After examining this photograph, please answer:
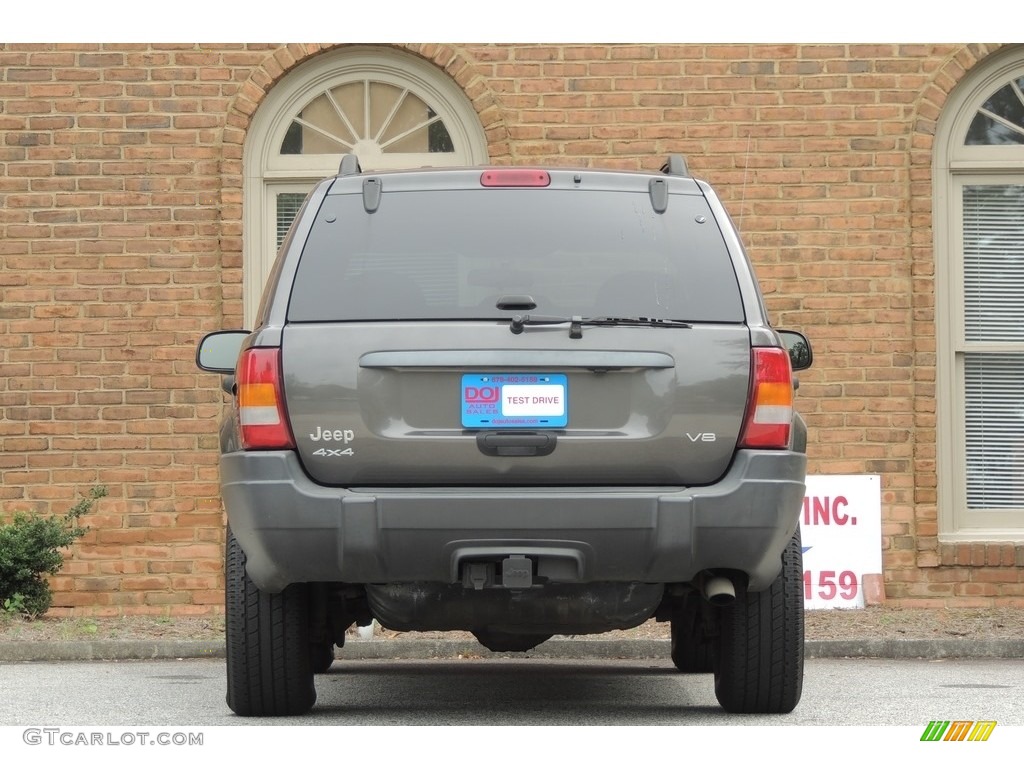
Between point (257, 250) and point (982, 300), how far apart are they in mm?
5170

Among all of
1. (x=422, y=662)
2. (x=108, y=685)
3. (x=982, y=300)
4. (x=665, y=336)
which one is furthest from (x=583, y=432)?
(x=982, y=300)

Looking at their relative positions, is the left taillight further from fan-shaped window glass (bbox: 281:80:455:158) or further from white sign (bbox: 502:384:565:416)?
fan-shaped window glass (bbox: 281:80:455:158)

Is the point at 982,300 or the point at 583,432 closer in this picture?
the point at 583,432

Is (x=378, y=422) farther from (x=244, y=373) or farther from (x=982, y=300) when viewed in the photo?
(x=982, y=300)

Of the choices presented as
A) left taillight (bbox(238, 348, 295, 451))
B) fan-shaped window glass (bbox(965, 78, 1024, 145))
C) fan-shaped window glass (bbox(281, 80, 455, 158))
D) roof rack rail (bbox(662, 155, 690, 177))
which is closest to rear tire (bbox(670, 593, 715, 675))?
roof rack rail (bbox(662, 155, 690, 177))

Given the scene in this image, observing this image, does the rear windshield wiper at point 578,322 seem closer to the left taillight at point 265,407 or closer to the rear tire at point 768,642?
the left taillight at point 265,407

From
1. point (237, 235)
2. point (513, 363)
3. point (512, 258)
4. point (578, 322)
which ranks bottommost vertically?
point (513, 363)

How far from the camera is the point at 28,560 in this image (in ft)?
31.2

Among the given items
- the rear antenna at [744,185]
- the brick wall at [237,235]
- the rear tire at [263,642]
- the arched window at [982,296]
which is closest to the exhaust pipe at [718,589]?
the rear tire at [263,642]

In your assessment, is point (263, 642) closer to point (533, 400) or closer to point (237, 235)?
point (533, 400)

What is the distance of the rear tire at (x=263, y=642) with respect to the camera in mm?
5207

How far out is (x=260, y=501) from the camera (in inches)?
187

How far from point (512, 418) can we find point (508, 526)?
33 centimetres
